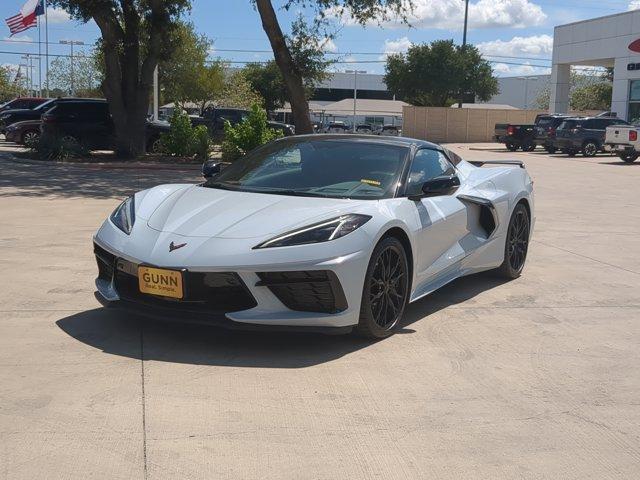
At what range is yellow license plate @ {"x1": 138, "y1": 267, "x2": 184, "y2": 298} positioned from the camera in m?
4.86

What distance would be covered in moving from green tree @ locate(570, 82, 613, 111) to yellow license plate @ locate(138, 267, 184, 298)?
79.1 meters

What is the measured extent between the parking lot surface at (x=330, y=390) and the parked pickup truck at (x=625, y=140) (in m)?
23.7

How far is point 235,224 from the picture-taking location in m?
5.14

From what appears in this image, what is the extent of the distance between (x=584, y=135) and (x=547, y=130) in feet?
13.8

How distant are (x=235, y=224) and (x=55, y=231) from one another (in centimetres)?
527

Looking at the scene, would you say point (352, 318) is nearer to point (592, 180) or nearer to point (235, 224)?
point (235, 224)

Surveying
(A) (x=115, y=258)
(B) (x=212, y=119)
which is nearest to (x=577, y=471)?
(A) (x=115, y=258)

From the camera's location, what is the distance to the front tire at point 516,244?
7.39 metres

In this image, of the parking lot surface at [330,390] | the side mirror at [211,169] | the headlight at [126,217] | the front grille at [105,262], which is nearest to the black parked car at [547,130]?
the parking lot surface at [330,390]

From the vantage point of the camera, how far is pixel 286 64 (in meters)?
21.9

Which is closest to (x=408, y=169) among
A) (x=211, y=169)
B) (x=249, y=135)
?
(x=211, y=169)

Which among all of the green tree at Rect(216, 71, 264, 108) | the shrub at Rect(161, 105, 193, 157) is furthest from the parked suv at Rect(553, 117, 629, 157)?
the green tree at Rect(216, 71, 264, 108)

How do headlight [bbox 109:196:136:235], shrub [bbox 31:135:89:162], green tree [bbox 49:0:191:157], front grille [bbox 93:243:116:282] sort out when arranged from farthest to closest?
shrub [bbox 31:135:89:162] → green tree [bbox 49:0:191:157] → headlight [bbox 109:196:136:235] → front grille [bbox 93:243:116:282]

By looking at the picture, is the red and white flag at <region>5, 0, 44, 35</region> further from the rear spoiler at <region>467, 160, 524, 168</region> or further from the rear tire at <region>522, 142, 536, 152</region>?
the rear spoiler at <region>467, 160, 524, 168</region>
